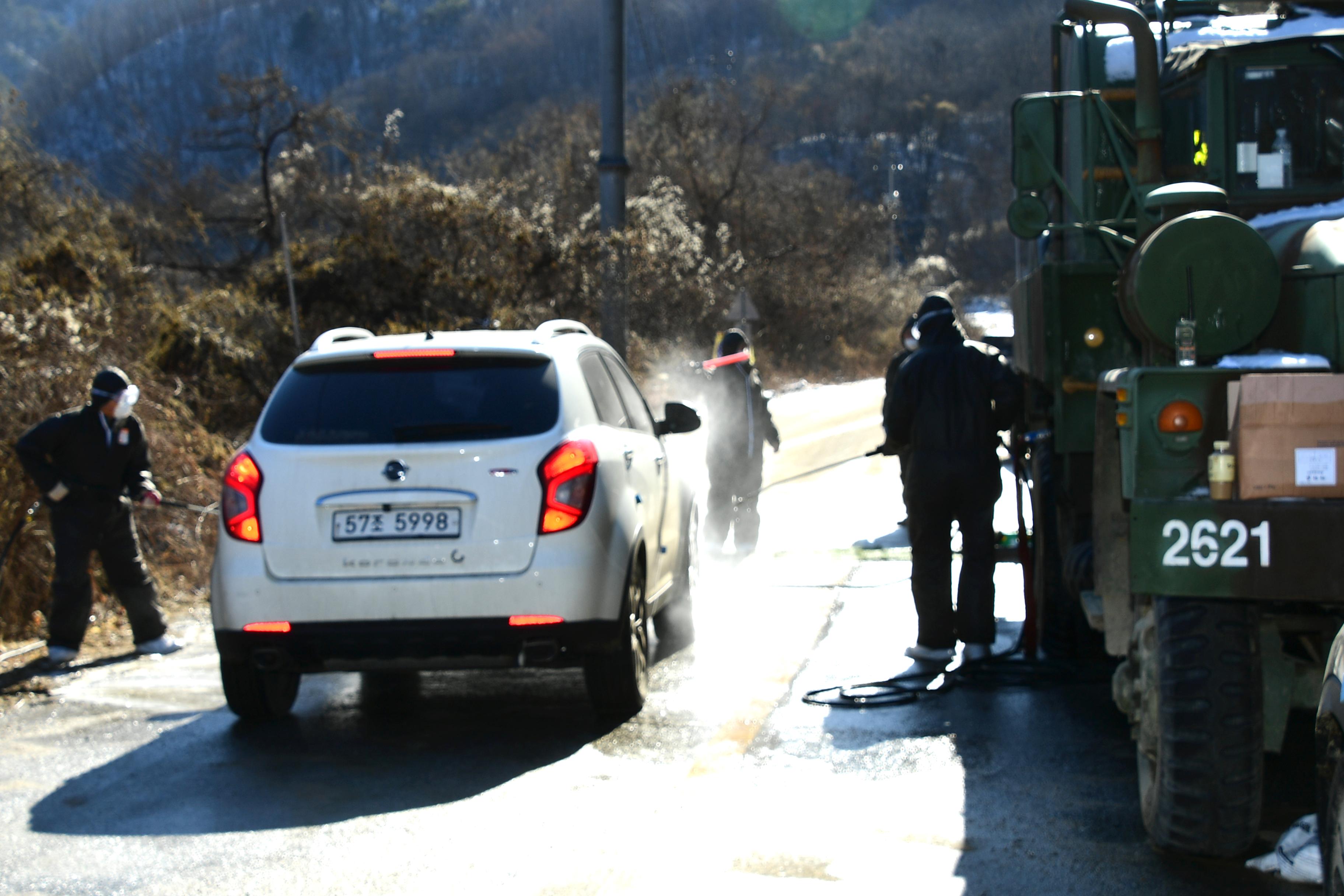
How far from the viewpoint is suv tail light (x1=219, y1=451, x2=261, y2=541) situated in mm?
6332

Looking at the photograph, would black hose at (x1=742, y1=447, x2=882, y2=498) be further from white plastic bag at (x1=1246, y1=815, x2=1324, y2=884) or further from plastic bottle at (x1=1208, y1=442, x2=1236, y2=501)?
plastic bottle at (x1=1208, y1=442, x2=1236, y2=501)

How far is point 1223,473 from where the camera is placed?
429 cm

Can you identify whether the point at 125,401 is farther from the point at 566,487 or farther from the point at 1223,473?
the point at 1223,473

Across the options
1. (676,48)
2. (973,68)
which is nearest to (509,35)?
(676,48)

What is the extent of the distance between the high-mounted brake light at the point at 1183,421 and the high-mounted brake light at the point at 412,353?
321 cm

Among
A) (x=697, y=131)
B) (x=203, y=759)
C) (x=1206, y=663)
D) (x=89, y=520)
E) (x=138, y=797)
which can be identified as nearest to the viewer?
(x=1206, y=663)

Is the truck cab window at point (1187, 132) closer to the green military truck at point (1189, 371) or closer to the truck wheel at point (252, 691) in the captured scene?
the green military truck at point (1189, 371)

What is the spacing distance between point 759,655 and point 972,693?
1.31 m

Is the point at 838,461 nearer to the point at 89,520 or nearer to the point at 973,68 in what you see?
the point at 89,520

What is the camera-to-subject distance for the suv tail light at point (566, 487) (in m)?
6.25

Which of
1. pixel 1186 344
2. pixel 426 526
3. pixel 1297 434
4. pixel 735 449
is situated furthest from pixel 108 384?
pixel 1297 434

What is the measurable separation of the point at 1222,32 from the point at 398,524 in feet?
16.4

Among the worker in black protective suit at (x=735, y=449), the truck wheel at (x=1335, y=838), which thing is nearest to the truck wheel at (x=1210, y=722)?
the truck wheel at (x=1335, y=838)

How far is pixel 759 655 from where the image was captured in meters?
8.02
